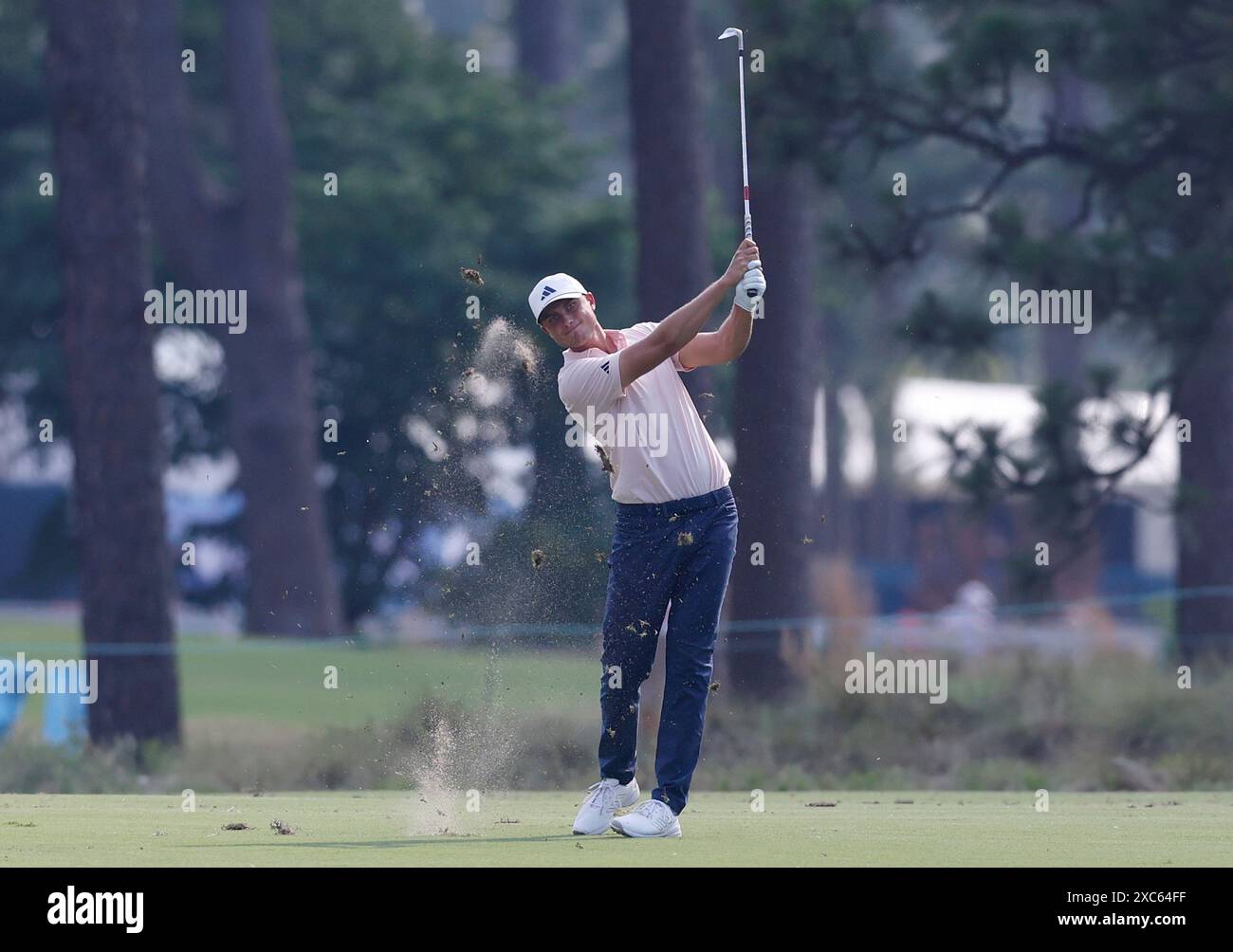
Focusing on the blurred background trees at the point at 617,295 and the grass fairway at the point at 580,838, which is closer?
the grass fairway at the point at 580,838

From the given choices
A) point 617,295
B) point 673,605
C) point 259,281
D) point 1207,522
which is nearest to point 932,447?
point 617,295

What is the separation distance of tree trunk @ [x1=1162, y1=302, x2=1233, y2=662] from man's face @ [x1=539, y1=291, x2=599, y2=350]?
1176 centimetres

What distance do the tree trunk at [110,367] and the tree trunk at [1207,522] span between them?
831 centimetres

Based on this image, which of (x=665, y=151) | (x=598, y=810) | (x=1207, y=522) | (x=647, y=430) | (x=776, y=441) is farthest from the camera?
(x=1207, y=522)

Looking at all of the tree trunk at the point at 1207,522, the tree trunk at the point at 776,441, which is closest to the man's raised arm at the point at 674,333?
the tree trunk at the point at 776,441

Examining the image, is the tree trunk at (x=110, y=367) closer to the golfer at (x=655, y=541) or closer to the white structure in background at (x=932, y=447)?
the golfer at (x=655, y=541)

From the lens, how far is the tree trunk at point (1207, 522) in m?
20.8

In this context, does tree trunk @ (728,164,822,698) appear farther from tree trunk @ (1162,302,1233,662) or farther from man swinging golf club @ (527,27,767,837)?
man swinging golf club @ (527,27,767,837)

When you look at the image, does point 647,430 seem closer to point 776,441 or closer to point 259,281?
point 776,441

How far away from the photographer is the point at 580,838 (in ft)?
30.7

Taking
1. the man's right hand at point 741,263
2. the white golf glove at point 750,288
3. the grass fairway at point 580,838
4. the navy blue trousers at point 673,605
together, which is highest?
the man's right hand at point 741,263

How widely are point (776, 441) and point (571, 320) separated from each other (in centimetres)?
960

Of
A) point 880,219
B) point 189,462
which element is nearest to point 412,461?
point 189,462

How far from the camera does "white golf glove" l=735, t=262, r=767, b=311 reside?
9180 millimetres
